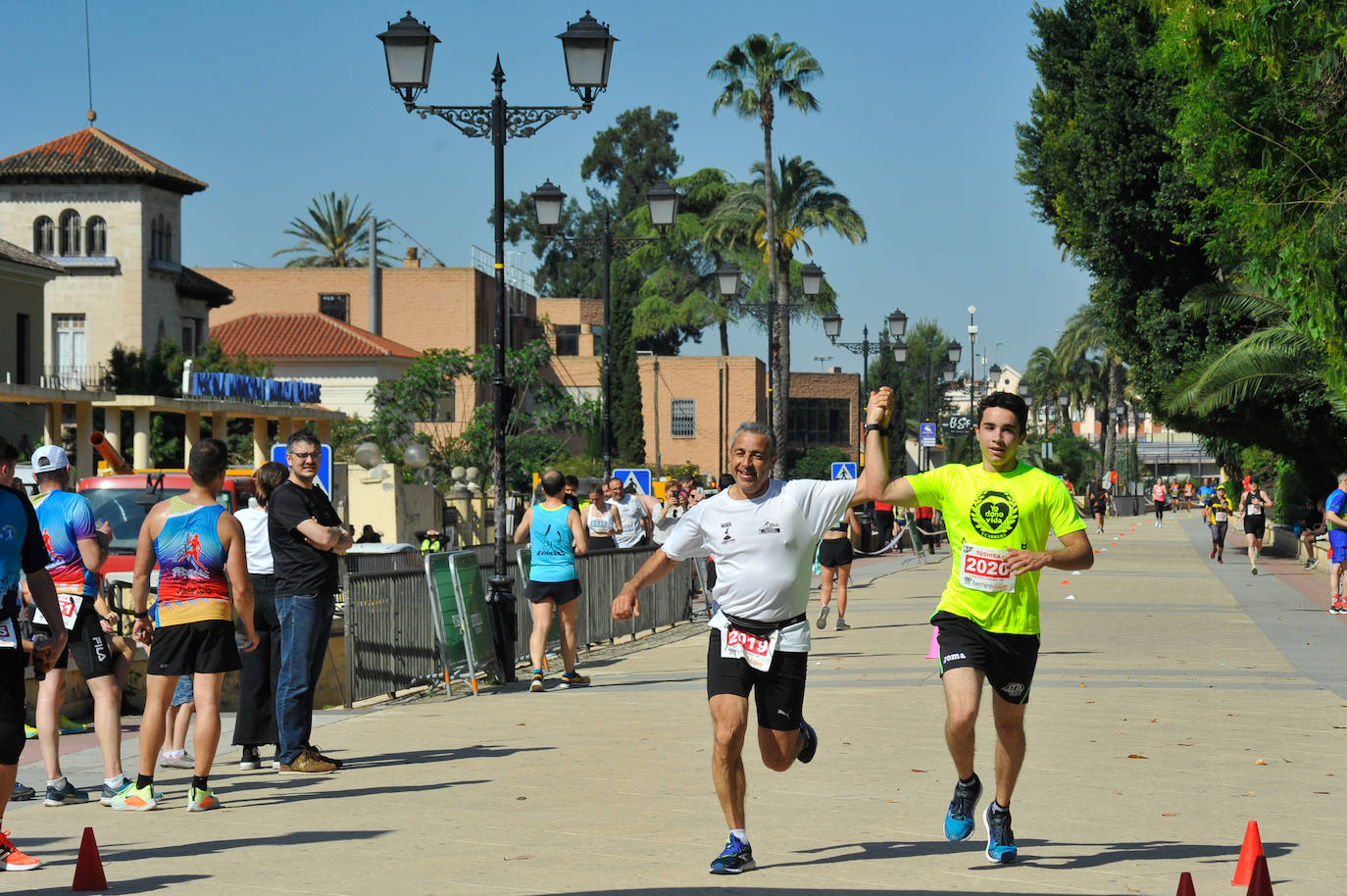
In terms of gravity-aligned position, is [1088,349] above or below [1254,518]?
above

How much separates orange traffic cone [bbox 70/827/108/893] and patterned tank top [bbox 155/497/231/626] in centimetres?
212

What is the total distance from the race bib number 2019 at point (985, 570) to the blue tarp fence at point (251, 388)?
44964mm

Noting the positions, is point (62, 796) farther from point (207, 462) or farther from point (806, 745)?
point (806, 745)

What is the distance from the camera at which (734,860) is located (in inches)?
243

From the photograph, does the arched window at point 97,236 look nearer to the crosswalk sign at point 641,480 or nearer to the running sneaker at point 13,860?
the crosswalk sign at point 641,480

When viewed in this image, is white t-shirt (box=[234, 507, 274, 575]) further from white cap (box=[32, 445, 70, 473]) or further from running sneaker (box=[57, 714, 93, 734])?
Result: running sneaker (box=[57, 714, 93, 734])

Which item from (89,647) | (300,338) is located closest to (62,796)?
(89,647)

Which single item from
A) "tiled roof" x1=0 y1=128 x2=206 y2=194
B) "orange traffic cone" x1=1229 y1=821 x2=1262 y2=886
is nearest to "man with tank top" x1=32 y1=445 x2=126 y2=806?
"orange traffic cone" x1=1229 y1=821 x2=1262 y2=886

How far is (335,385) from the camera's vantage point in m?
69.7

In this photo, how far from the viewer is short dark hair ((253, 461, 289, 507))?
953 cm

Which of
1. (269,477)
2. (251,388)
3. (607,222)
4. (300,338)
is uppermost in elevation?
(300,338)

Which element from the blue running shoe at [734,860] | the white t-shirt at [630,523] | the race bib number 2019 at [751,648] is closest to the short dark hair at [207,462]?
the race bib number 2019 at [751,648]

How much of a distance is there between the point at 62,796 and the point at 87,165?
49.8 meters

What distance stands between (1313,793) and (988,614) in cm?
265
